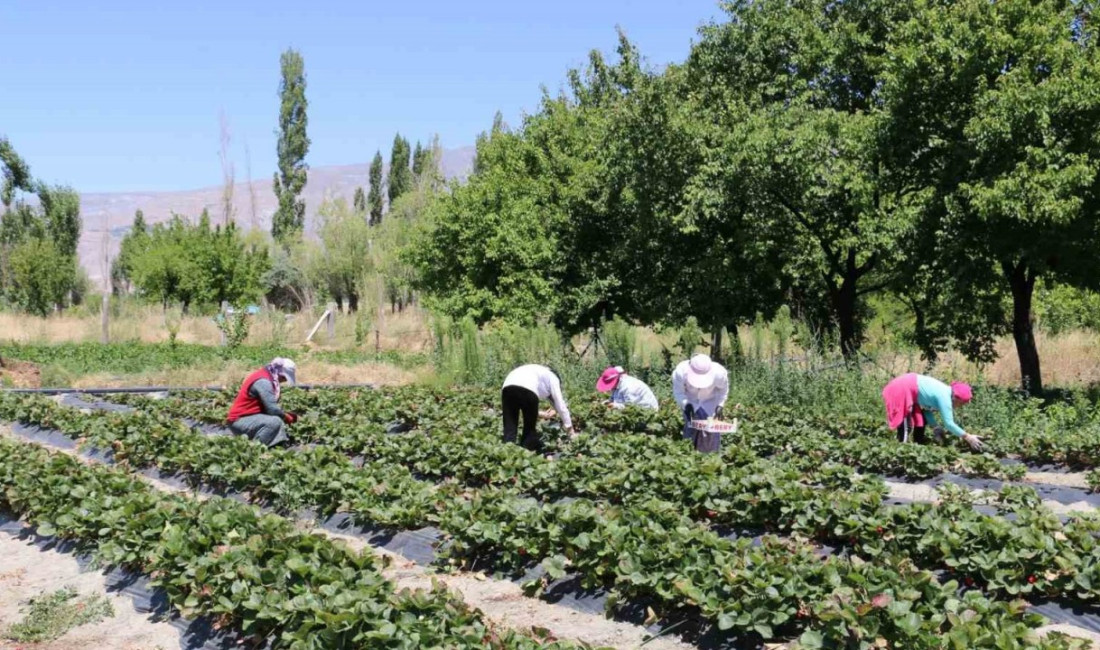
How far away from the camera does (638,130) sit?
18172 millimetres

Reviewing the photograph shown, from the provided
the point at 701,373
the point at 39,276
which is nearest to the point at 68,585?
the point at 701,373

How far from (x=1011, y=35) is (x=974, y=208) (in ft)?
8.71

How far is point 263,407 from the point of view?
1092 centimetres

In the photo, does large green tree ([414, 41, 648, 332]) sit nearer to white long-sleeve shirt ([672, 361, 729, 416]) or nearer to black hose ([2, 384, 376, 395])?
black hose ([2, 384, 376, 395])

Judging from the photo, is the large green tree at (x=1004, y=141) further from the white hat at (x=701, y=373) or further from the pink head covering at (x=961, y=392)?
the white hat at (x=701, y=373)

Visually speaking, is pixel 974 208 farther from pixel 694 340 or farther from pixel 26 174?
pixel 26 174

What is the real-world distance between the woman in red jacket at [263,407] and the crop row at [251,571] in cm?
258

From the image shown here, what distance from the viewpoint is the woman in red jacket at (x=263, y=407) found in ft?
35.0

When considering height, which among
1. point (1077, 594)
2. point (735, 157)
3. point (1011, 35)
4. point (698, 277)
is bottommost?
point (1077, 594)

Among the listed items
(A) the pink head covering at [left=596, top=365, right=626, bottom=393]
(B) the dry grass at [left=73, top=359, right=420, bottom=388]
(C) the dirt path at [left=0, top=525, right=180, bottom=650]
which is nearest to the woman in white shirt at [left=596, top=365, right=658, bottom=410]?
(A) the pink head covering at [left=596, top=365, right=626, bottom=393]

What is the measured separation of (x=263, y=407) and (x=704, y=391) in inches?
191

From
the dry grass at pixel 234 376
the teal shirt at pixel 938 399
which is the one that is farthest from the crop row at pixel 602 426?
A: the dry grass at pixel 234 376

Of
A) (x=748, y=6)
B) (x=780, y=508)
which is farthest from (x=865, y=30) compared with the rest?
(x=780, y=508)

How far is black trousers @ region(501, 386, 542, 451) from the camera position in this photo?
9.80m
